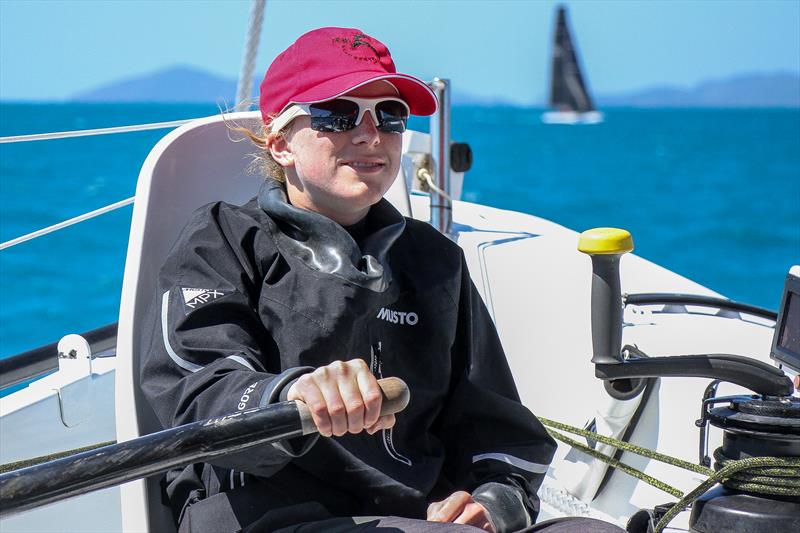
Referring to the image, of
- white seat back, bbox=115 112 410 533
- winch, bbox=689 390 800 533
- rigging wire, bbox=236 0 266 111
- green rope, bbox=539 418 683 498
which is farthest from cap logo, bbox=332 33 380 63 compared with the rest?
rigging wire, bbox=236 0 266 111

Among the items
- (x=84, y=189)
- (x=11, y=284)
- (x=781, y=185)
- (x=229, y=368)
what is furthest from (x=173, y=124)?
(x=781, y=185)

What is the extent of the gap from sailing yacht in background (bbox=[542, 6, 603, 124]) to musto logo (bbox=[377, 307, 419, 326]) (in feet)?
119

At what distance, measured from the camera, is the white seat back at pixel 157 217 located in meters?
1.36

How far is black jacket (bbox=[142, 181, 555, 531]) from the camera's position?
1.22 metres

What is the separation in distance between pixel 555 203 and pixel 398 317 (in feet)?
76.5

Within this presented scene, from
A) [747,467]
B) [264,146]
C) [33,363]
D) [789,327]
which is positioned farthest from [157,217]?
[789,327]

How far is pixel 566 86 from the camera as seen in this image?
4475 cm

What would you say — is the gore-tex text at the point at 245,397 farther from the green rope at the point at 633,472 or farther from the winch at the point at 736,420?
the green rope at the point at 633,472

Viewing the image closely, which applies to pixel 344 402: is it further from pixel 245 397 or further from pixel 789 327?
pixel 789 327

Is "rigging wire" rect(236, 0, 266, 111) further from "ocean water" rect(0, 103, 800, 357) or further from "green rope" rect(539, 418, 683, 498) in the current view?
"green rope" rect(539, 418, 683, 498)

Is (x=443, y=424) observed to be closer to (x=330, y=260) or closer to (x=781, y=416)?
(x=330, y=260)

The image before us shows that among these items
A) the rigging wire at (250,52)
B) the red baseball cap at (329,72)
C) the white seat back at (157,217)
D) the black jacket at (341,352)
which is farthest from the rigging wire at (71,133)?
the rigging wire at (250,52)

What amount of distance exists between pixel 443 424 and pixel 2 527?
880 mm

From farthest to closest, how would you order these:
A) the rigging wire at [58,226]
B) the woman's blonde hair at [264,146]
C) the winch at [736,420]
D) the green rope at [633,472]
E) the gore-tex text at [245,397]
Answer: the rigging wire at [58,226]
the green rope at [633,472]
the woman's blonde hair at [264,146]
the winch at [736,420]
the gore-tex text at [245,397]
